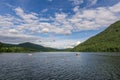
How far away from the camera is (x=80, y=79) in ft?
202

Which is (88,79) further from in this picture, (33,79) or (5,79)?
(5,79)

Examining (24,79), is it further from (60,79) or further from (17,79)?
(60,79)

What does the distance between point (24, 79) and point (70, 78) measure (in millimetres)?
17864

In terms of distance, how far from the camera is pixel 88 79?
2418 inches

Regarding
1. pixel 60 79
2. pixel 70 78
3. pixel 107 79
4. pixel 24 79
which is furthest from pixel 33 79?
pixel 107 79

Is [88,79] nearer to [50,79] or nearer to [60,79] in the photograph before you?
[60,79]

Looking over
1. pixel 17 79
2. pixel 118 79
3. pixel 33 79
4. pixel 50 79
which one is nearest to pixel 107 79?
pixel 118 79

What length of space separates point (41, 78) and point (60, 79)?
758cm

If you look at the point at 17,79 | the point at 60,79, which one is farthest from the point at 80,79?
the point at 17,79

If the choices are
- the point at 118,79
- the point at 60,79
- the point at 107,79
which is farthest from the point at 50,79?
the point at 118,79

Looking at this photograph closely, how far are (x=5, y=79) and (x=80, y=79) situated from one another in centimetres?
2845

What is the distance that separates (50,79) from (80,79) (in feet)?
37.7

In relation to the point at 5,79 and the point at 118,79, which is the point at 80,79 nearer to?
the point at 118,79

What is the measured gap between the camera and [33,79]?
201ft
